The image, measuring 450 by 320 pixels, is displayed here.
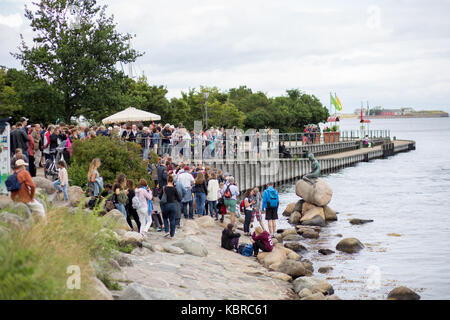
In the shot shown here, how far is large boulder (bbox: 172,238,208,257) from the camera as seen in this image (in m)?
16.6

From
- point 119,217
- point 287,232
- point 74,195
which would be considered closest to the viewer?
point 119,217

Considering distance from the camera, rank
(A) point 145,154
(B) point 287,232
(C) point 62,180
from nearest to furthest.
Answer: (C) point 62,180
(A) point 145,154
(B) point 287,232

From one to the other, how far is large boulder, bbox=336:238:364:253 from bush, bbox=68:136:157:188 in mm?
9363

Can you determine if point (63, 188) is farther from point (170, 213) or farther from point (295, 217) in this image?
point (295, 217)

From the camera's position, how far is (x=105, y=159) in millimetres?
21156

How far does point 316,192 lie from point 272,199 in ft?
30.3

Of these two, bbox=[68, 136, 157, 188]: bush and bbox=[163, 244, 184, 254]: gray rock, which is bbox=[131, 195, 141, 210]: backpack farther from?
bbox=[68, 136, 157, 188]: bush

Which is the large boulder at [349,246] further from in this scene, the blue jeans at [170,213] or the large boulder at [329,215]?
the blue jeans at [170,213]

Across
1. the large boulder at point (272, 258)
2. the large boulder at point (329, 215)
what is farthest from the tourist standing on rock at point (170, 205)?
the large boulder at point (329, 215)

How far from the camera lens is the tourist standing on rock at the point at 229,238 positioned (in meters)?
19.0

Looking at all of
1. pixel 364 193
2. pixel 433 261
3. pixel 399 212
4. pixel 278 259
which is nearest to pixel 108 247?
pixel 278 259

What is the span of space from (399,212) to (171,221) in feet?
77.7

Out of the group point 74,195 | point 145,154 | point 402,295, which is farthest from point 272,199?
point 74,195

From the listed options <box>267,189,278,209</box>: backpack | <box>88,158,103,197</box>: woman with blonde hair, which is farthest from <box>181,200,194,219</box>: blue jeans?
<box>88,158,103,197</box>: woman with blonde hair
